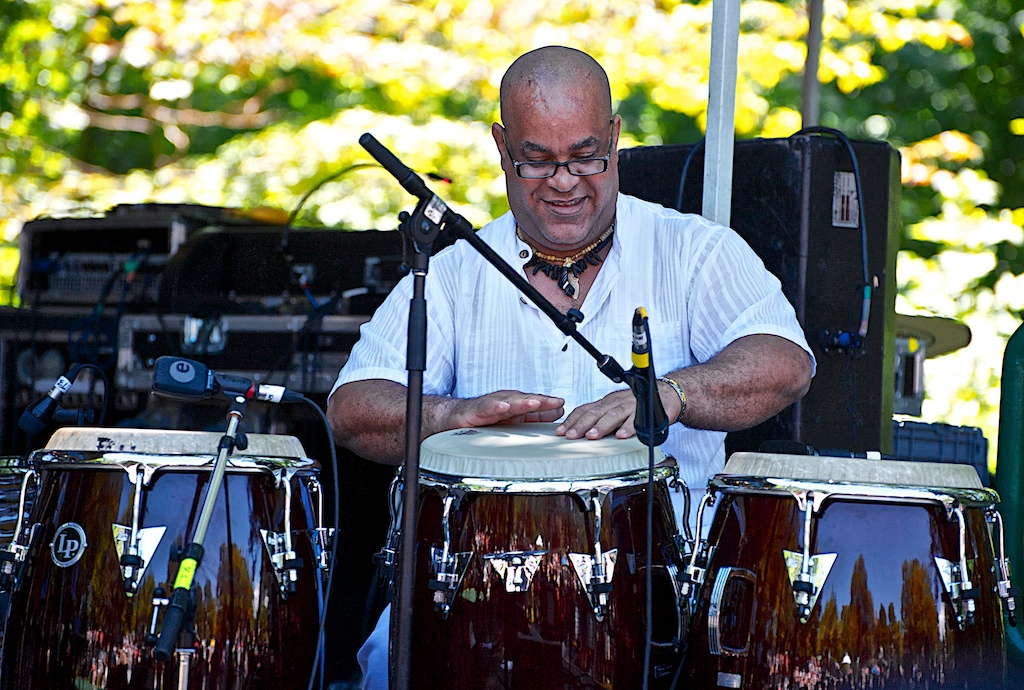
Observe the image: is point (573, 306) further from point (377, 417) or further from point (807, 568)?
point (807, 568)

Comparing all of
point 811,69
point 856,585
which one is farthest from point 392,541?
point 811,69

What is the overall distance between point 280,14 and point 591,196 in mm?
6037

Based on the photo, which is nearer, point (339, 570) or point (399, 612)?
point (399, 612)

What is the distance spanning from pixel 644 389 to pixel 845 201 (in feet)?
5.28

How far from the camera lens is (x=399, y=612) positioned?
1818mm

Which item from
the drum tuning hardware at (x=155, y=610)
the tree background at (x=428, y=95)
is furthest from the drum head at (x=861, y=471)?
the tree background at (x=428, y=95)

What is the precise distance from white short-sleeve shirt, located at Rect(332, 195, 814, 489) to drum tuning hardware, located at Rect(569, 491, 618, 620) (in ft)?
2.24

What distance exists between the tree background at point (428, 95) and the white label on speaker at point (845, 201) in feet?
11.5

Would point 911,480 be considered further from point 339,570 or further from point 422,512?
point 339,570

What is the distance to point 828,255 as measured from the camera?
125 inches

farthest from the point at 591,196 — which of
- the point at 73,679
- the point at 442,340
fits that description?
the point at 73,679

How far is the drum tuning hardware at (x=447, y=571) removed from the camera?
1.93m

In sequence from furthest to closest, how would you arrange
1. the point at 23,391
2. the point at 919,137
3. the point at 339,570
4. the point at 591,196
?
the point at 919,137
the point at 23,391
the point at 339,570
the point at 591,196

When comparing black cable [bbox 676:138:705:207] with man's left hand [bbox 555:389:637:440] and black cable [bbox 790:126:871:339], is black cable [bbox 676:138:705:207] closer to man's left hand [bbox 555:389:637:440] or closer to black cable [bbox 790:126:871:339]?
black cable [bbox 790:126:871:339]
